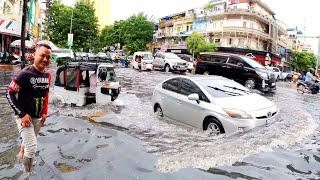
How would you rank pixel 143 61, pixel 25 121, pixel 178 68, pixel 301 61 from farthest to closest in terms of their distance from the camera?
pixel 301 61 < pixel 143 61 < pixel 178 68 < pixel 25 121

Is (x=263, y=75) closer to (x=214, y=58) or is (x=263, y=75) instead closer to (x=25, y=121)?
(x=214, y=58)

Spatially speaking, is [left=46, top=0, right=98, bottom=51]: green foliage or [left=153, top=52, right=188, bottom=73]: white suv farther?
[left=46, top=0, right=98, bottom=51]: green foliage

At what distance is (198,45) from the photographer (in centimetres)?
6550

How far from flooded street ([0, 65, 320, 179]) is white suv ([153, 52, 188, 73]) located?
22374 millimetres

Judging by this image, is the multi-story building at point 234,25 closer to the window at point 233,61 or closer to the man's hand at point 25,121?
the window at point 233,61

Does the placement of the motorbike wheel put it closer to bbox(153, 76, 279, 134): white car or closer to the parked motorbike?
the parked motorbike

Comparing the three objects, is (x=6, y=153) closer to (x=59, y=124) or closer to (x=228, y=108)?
(x=59, y=124)

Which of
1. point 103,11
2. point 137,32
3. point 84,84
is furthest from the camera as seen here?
point 103,11

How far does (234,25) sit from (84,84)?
5309 centimetres

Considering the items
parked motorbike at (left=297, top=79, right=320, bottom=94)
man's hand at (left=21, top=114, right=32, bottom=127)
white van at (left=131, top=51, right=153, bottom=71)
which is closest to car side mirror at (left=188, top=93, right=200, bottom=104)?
man's hand at (left=21, top=114, right=32, bottom=127)

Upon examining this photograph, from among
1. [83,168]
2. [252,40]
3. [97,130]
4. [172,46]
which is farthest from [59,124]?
[172,46]

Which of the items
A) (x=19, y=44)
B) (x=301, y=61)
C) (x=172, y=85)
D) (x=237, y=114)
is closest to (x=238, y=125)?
(x=237, y=114)

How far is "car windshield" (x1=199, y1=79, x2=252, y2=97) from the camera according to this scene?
10.2 m

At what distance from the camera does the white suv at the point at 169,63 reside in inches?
1342
